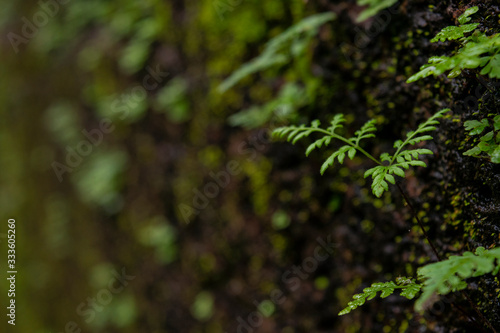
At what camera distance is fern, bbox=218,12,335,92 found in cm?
206

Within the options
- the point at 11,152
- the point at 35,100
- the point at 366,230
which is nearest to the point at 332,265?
the point at 366,230

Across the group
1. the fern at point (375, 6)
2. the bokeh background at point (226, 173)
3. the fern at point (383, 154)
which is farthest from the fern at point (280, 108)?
the fern at point (383, 154)

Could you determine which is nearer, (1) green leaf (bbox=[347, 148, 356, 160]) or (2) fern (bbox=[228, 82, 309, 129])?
(1) green leaf (bbox=[347, 148, 356, 160])

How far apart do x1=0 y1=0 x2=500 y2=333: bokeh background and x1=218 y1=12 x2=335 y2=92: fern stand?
0.03 m

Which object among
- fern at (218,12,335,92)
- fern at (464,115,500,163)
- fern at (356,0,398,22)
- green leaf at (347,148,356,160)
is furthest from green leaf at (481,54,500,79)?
fern at (218,12,335,92)

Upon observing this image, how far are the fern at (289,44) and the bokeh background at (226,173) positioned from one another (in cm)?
3

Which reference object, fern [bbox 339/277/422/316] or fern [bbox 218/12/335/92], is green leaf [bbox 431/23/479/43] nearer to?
fern [bbox 339/277/422/316]

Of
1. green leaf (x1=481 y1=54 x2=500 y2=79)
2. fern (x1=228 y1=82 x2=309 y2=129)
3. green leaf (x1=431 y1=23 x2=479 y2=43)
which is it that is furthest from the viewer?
fern (x1=228 y1=82 x2=309 y2=129)

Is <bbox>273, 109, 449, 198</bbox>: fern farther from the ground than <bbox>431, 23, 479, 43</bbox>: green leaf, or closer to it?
closer to it

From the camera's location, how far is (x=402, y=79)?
184 centimetres

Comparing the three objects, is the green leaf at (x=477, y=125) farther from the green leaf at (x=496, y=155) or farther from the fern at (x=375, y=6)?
the fern at (x=375, y=6)

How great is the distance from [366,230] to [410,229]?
0.24 m

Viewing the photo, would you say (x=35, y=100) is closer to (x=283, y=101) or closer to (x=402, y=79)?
(x=283, y=101)

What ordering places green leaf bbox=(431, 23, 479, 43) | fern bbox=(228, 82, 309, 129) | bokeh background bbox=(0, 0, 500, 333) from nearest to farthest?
green leaf bbox=(431, 23, 479, 43) < bokeh background bbox=(0, 0, 500, 333) < fern bbox=(228, 82, 309, 129)
